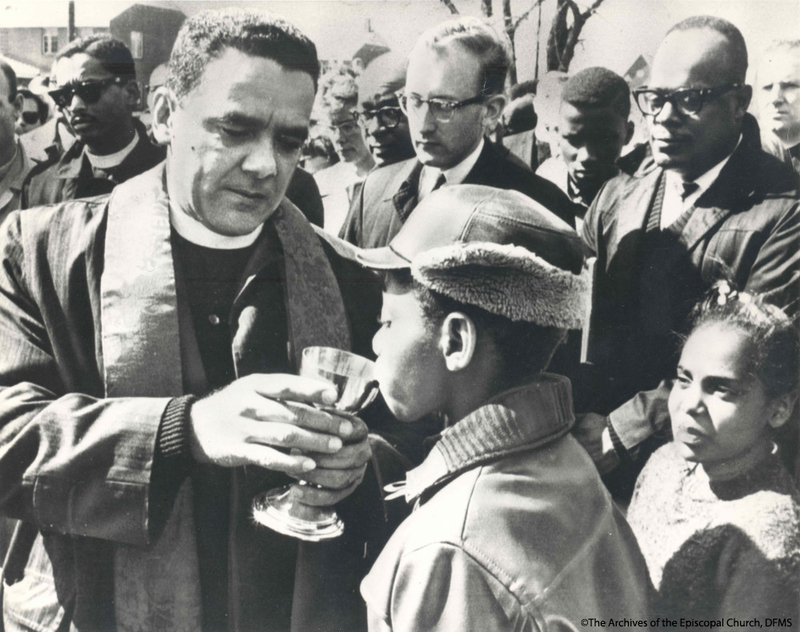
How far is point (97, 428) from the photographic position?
2326mm

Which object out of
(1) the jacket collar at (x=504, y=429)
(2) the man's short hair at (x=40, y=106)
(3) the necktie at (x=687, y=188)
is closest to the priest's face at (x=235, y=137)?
(2) the man's short hair at (x=40, y=106)

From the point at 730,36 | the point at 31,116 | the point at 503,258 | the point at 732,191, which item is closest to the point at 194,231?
the point at 31,116

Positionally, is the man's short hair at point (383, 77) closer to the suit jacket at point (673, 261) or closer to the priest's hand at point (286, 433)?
the suit jacket at point (673, 261)

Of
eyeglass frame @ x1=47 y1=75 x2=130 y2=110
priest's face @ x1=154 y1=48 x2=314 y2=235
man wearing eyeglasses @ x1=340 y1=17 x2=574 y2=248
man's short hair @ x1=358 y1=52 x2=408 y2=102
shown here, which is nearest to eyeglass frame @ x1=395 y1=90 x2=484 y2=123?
man wearing eyeglasses @ x1=340 y1=17 x2=574 y2=248

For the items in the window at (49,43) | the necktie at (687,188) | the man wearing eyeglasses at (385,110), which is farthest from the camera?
the window at (49,43)

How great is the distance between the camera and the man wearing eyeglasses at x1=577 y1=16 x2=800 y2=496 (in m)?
2.49

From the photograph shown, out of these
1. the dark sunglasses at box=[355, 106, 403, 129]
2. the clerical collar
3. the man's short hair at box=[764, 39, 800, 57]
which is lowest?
the clerical collar

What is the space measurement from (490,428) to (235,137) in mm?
1198

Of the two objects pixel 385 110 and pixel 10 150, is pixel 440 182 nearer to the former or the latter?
pixel 385 110

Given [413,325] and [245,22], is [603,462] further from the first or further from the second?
[245,22]

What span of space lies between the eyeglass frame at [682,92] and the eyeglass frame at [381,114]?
0.78 m

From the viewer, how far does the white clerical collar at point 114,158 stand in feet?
8.77

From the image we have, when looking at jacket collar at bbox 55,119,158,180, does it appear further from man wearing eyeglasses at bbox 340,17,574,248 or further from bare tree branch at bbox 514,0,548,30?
bare tree branch at bbox 514,0,548,30

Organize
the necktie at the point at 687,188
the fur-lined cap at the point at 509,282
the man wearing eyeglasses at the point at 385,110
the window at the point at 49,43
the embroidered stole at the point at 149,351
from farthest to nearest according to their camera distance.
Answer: the window at the point at 49,43 < the man wearing eyeglasses at the point at 385,110 < the necktie at the point at 687,188 < the embroidered stole at the point at 149,351 < the fur-lined cap at the point at 509,282
